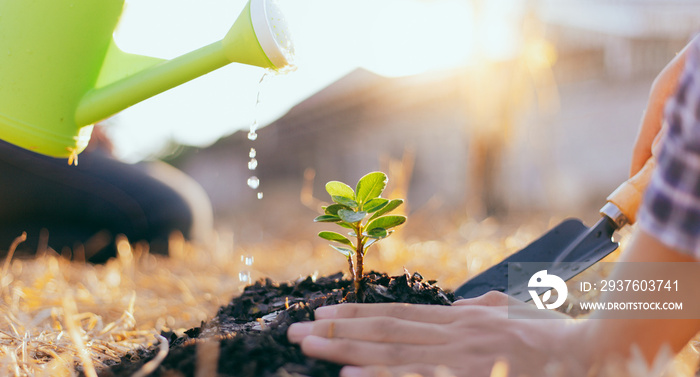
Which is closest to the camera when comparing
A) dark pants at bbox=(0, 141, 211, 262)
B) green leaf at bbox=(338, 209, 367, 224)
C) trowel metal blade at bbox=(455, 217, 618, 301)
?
green leaf at bbox=(338, 209, 367, 224)

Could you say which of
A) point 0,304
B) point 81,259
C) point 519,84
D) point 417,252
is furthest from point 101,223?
point 519,84

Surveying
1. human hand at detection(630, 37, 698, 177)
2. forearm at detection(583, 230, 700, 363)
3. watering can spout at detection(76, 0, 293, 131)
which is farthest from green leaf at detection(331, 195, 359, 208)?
human hand at detection(630, 37, 698, 177)

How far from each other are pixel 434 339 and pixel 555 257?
674 millimetres

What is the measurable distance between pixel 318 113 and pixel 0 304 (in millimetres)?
7895

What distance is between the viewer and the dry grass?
3.10 feet

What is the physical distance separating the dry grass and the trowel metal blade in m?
0.30

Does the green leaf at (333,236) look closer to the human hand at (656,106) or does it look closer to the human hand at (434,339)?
the human hand at (434,339)

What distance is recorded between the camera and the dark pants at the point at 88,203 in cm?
244

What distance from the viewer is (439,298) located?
0.94 metres

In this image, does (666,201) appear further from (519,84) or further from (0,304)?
(519,84)

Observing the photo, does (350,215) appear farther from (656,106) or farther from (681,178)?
(656,106)

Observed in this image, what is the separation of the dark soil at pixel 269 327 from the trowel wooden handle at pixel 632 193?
1.58ft

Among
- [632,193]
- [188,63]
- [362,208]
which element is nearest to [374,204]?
[362,208]

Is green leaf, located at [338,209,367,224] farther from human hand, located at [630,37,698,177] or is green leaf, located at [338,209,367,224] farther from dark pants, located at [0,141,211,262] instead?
dark pants, located at [0,141,211,262]
